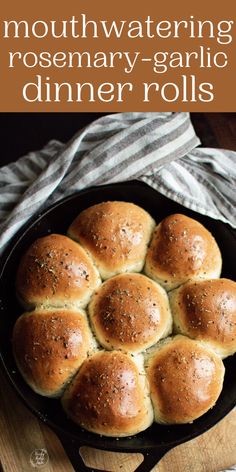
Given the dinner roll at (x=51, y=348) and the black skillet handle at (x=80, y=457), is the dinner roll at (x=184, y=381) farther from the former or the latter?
the dinner roll at (x=51, y=348)

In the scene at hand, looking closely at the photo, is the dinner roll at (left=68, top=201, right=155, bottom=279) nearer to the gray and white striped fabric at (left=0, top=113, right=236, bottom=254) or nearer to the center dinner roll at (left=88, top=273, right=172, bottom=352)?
the center dinner roll at (left=88, top=273, right=172, bottom=352)

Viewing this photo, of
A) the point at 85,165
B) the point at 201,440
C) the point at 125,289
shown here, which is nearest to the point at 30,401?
the point at 125,289

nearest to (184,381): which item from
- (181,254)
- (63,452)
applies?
(181,254)

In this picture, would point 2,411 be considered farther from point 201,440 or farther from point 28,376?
point 201,440

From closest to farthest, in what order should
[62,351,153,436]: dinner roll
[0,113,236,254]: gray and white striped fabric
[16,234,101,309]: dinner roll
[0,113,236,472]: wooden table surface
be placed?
[62,351,153,436]: dinner roll → [16,234,101,309]: dinner roll → [0,113,236,472]: wooden table surface → [0,113,236,254]: gray and white striped fabric

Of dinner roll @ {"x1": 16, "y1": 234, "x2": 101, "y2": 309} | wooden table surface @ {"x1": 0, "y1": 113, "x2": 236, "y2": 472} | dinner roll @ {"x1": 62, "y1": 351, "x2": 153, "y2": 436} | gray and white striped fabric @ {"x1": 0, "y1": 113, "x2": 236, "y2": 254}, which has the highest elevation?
gray and white striped fabric @ {"x1": 0, "y1": 113, "x2": 236, "y2": 254}

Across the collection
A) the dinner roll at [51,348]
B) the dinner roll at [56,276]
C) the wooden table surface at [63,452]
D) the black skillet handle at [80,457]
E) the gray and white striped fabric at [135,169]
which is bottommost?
the wooden table surface at [63,452]

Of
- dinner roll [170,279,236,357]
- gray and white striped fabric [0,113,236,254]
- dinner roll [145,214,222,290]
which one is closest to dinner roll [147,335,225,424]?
dinner roll [170,279,236,357]

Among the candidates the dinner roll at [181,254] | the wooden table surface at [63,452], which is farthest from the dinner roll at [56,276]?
the wooden table surface at [63,452]
